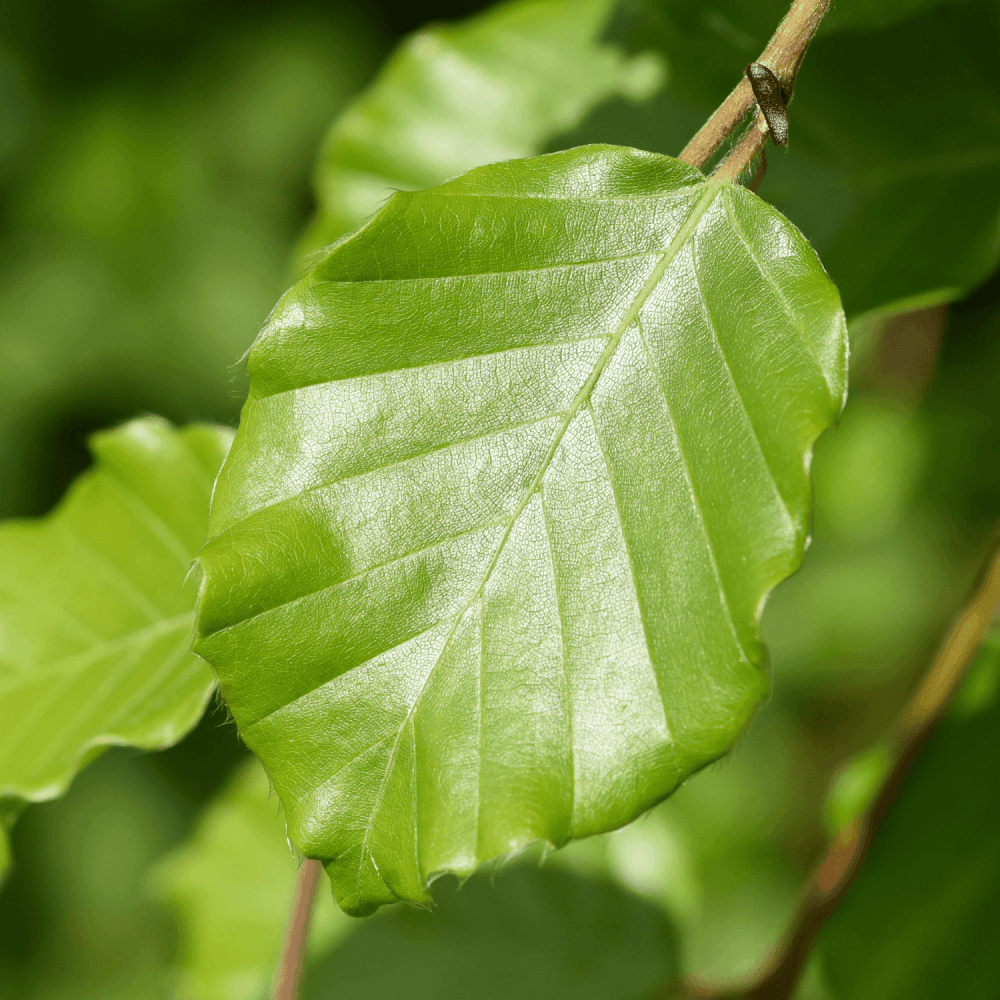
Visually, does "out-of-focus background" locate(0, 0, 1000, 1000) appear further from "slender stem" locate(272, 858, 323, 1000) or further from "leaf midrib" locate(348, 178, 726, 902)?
"leaf midrib" locate(348, 178, 726, 902)

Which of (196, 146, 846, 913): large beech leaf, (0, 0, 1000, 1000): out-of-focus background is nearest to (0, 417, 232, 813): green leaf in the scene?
(196, 146, 846, 913): large beech leaf

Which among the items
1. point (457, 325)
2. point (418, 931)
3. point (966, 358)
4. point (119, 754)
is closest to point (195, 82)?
point (119, 754)

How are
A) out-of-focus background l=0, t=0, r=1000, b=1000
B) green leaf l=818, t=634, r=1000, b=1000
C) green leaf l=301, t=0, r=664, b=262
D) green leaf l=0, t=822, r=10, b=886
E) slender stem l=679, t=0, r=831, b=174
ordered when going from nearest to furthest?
slender stem l=679, t=0, r=831, b=174 → green leaf l=0, t=822, r=10, b=886 → green leaf l=818, t=634, r=1000, b=1000 → green leaf l=301, t=0, r=664, b=262 → out-of-focus background l=0, t=0, r=1000, b=1000

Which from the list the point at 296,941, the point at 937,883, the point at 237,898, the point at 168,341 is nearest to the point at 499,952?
the point at 237,898

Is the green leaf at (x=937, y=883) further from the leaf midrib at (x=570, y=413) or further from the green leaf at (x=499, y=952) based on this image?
the leaf midrib at (x=570, y=413)

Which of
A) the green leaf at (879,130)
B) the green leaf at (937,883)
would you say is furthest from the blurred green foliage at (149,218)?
the green leaf at (937,883)

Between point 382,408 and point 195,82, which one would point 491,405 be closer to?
point 382,408
